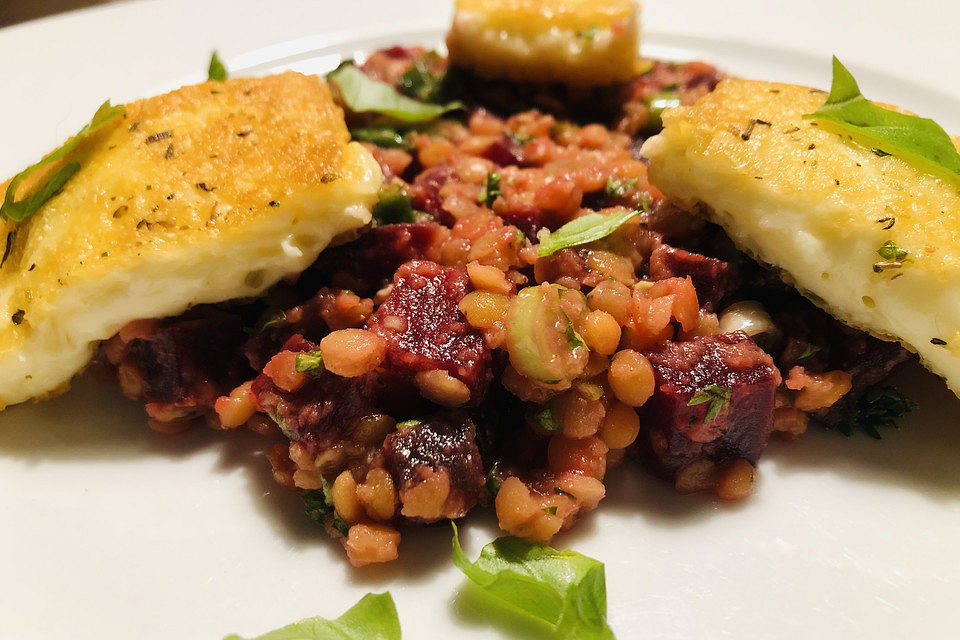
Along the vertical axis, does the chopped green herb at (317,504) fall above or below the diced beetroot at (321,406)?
below

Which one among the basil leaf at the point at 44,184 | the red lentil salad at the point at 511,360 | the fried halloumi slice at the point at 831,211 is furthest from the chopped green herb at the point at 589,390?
the basil leaf at the point at 44,184

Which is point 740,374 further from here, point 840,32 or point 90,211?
point 840,32

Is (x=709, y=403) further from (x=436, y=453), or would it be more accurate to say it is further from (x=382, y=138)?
(x=382, y=138)

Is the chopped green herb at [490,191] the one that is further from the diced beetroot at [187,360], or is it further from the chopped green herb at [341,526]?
the chopped green herb at [341,526]

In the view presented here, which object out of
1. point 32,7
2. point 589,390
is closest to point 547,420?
point 589,390

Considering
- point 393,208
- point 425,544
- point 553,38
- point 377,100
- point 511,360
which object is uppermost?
point 553,38

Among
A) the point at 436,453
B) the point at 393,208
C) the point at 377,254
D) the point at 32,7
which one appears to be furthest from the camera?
the point at 32,7

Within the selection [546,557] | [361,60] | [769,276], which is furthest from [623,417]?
[361,60]
